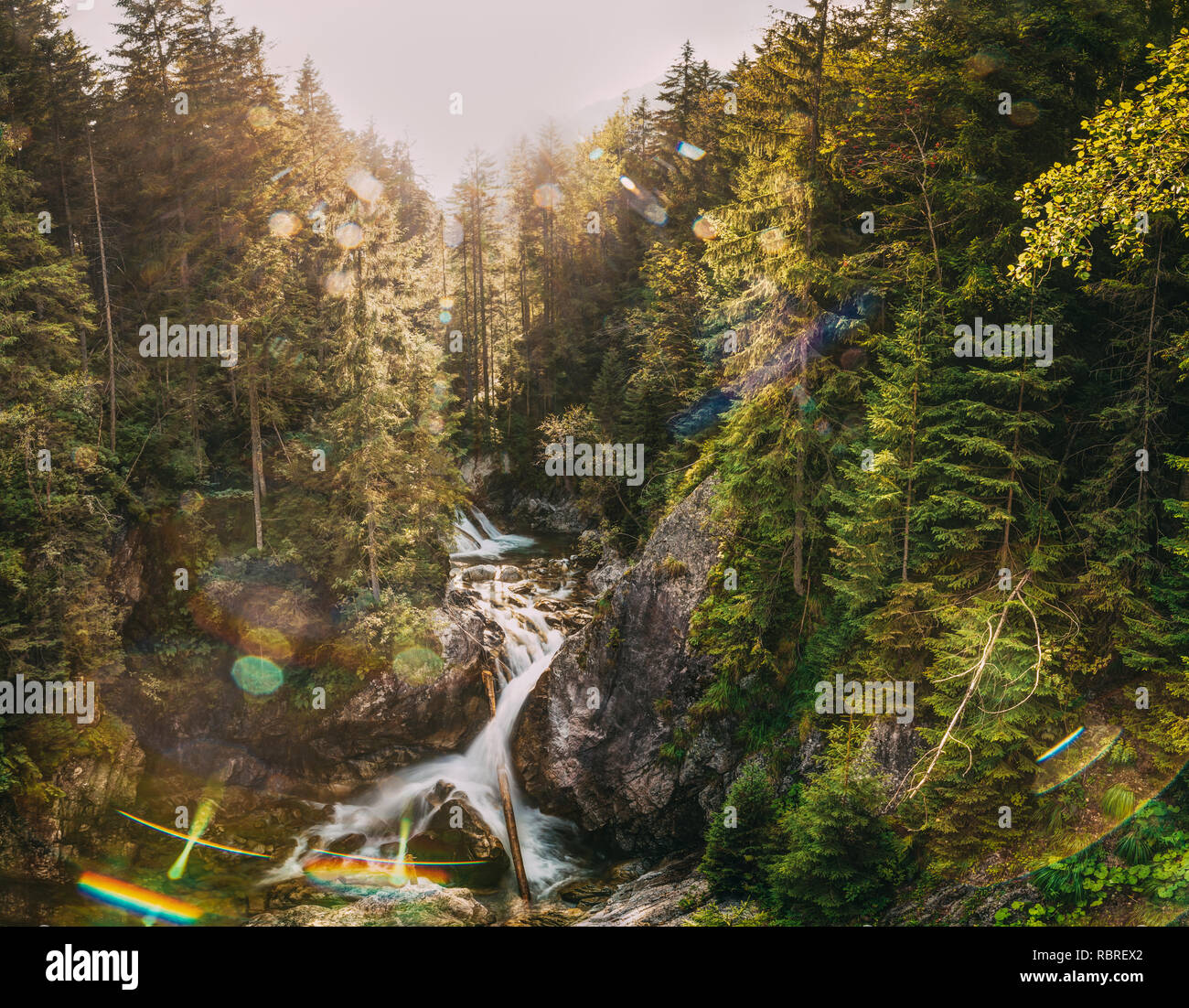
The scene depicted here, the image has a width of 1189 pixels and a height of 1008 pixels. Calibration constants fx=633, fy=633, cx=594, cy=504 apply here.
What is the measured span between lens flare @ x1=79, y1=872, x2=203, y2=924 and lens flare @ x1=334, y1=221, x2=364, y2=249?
1798cm

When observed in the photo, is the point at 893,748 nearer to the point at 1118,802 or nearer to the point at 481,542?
the point at 1118,802

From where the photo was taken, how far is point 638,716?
17.9 metres

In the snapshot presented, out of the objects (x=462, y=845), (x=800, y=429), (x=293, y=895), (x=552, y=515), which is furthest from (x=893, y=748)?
(x=552, y=515)

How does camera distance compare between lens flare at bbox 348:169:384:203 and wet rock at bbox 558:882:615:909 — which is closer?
wet rock at bbox 558:882:615:909

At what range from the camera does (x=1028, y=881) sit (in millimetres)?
9906

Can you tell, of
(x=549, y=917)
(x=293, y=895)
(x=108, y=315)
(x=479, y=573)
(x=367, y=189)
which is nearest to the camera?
(x=549, y=917)

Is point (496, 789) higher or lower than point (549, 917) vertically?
higher

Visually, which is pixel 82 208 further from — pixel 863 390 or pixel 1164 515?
pixel 1164 515

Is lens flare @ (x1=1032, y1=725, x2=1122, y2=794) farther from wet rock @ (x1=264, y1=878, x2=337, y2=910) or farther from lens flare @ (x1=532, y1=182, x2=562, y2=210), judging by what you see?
lens flare @ (x1=532, y1=182, x2=562, y2=210)

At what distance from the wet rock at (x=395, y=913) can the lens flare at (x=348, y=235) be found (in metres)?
17.9

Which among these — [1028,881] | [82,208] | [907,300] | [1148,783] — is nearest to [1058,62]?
[907,300]

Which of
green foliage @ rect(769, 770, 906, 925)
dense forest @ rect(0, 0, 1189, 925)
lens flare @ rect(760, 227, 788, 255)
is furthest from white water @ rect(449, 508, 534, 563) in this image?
green foliage @ rect(769, 770, 906, 925)

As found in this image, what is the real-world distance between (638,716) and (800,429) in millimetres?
9131

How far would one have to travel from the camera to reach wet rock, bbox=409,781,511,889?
660 inches
